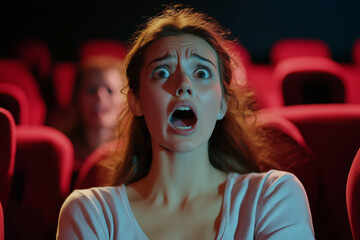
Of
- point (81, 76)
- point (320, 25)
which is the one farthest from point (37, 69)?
point (320, 25)

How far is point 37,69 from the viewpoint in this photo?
1796mm

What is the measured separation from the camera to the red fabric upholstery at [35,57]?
1.78 metres

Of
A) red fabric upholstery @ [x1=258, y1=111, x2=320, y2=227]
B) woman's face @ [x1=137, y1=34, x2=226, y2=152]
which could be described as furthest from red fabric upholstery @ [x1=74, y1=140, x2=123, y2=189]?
red fabric upholstery @ [x1=258, y1=111, x2=320, y2=227]

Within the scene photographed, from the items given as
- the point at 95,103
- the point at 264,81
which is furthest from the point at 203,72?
the point at 264,81

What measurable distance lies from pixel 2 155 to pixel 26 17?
151cm

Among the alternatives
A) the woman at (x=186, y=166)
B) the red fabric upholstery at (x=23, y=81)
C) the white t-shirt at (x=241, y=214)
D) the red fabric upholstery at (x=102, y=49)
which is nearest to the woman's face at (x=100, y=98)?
the red fabric upholstery at (x=23, y=81)

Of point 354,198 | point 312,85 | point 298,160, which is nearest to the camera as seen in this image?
point 354,198

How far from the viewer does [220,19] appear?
1974 mm

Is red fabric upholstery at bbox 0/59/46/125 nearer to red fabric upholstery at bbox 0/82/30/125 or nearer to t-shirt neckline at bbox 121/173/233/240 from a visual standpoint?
red fabric upholstery at bbox 0/82/30/125

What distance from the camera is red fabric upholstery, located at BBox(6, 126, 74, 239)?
704 millimetres

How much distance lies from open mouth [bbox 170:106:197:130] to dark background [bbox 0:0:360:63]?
4.63ft

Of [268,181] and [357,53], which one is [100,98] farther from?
[357,53]

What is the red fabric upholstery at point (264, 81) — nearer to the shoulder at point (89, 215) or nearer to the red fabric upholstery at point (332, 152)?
the red fabric upholstery at point (332, 152)

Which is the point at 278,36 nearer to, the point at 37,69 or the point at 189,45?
the point at 37,69
